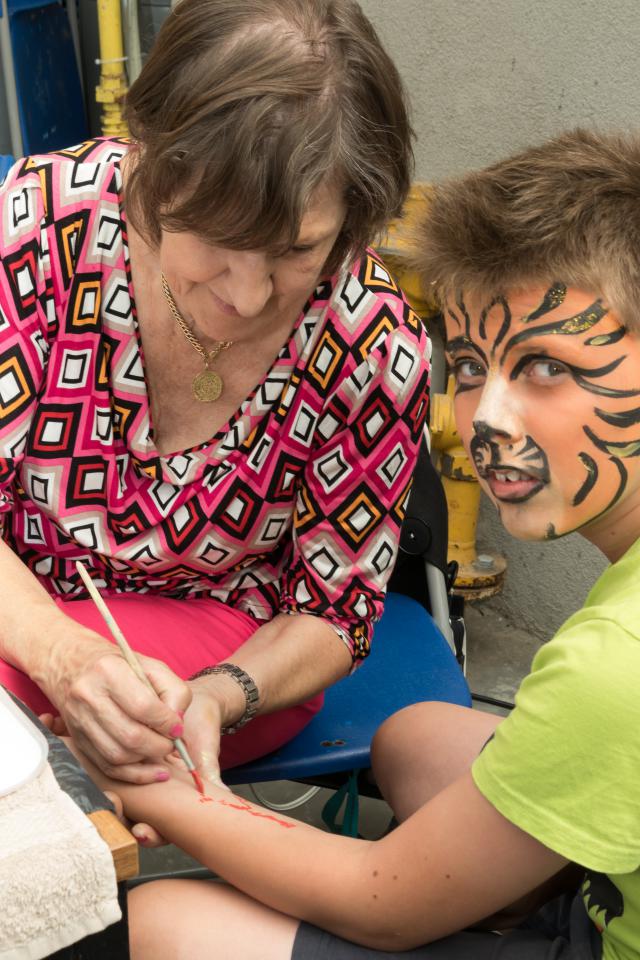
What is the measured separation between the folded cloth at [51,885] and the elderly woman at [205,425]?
0.48 meters

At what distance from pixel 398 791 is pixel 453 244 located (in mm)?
781

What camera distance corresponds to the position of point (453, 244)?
4.10 ft

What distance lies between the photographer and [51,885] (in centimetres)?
88

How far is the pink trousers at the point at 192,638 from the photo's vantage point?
170 cm

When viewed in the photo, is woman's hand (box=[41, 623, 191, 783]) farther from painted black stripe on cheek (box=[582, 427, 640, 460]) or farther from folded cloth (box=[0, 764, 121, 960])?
painted black stripe on cheek (box=[582, 427, 640, 460])

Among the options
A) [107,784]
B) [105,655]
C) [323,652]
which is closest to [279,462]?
[323,652]

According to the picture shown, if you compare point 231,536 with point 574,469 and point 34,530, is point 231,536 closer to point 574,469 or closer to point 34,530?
point 34,530

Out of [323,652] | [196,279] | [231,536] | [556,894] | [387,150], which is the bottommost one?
[556,894]

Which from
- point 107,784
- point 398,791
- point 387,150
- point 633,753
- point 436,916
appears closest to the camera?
point 633,753

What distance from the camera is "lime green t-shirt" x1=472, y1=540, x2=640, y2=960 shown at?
3.43 ft

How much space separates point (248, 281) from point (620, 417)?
1.62 feet

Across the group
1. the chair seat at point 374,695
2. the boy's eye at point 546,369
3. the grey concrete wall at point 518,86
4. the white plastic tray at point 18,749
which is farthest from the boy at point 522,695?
the grey concrete wall at point 518,86

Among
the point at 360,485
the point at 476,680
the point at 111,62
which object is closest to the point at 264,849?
the point at 360,485

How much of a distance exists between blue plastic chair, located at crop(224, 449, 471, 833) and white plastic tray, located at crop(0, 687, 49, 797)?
2.10 feet
